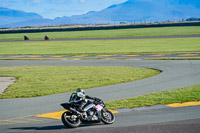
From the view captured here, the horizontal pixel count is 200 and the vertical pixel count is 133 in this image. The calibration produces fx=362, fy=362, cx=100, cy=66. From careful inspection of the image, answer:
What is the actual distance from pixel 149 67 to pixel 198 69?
452 centimetres

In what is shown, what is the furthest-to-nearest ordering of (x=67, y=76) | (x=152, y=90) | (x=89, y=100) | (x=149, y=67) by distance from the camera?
(x=149, y=67)
(x=67, y=76)
(x=152, y=90)
(x=89, y=100)

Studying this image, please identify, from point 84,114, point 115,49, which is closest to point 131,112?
point 84,114

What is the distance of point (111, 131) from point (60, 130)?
177 centimetres

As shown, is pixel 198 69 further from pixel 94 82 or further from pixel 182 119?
pixel 182 119

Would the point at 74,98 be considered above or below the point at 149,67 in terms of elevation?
above

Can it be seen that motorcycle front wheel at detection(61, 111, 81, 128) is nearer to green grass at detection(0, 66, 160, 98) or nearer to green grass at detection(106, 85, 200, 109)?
green grass at detection(106, 85, 200, 109)

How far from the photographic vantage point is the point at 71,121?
12609mm

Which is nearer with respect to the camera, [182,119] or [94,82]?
[182,119]

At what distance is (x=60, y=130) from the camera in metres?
12.4

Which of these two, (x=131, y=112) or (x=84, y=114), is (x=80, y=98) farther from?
(x=131, y=112)

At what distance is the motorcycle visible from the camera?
1259 cm

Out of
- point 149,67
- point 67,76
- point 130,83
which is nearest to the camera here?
point 130,83

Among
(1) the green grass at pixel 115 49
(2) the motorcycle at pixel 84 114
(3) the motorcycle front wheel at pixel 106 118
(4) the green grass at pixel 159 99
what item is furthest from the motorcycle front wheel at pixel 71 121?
(1) the green grass at pixel 115 49

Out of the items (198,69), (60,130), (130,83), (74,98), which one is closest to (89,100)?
(74,98)
